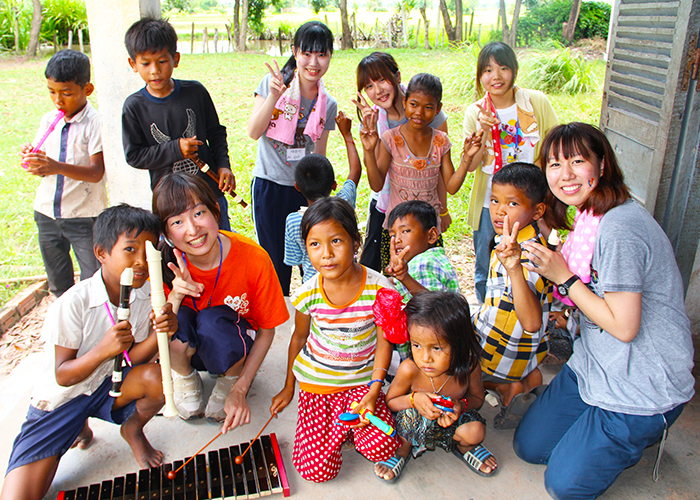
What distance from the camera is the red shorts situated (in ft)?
6.97

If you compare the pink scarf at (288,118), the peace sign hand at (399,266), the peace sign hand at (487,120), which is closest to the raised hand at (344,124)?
the pink scarf at (288,118)

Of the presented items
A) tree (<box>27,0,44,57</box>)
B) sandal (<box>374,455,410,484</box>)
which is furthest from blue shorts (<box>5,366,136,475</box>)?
tree (<box>27,0,44,57</box>)

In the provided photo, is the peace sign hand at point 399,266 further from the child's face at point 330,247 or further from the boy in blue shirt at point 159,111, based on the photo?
the boy in blue shirt at point 159,111

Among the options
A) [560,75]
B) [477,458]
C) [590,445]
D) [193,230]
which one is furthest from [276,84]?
[560,75]

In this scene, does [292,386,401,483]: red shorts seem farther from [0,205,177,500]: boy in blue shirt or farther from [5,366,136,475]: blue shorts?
[5,366,136,475]: blue shorts

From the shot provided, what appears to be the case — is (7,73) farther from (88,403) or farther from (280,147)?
(88,403)

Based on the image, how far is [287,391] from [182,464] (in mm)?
536

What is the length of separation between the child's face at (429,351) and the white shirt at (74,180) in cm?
215

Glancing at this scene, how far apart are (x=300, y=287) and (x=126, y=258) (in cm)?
74

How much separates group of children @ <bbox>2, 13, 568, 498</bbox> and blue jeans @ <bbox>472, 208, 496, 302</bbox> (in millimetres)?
334

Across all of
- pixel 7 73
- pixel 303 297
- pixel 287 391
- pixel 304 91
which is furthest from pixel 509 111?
pixel 7 73

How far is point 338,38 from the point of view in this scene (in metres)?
17.4

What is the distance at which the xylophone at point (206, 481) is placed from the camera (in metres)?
2.03

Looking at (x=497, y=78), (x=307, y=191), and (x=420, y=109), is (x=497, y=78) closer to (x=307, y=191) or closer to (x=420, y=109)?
(x=420, y=109)
